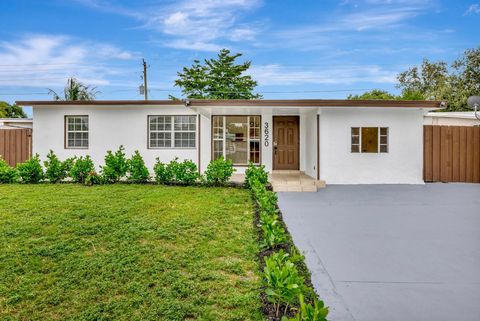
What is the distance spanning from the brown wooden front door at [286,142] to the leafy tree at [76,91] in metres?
20.1

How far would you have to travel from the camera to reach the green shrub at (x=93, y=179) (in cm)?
952

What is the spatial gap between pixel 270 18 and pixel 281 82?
1250 centimetres

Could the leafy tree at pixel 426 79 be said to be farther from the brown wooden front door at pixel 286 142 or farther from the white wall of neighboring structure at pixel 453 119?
the brown wooden front door at pixel 286 142

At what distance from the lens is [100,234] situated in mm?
5281

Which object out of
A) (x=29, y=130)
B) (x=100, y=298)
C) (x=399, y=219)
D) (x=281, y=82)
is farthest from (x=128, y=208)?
(x=281, y=82)

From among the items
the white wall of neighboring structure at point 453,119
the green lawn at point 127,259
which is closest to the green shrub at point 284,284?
the green lawn at point 127,259

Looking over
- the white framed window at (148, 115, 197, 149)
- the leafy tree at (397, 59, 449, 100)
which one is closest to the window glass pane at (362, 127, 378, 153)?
the white framed window at (148, 115, 197, 149)

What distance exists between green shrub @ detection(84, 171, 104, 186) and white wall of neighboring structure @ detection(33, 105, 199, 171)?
217cm

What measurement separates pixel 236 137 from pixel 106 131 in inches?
182

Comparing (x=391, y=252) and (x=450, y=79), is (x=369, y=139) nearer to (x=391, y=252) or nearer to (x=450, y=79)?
(x=391, y=252)

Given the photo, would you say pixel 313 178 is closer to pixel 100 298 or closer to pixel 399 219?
pixel 399 219

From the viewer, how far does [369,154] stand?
1047 cm

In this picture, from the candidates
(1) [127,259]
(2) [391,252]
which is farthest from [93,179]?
(2) [391,252]

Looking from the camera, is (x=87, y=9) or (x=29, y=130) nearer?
(x=29, y=130)
